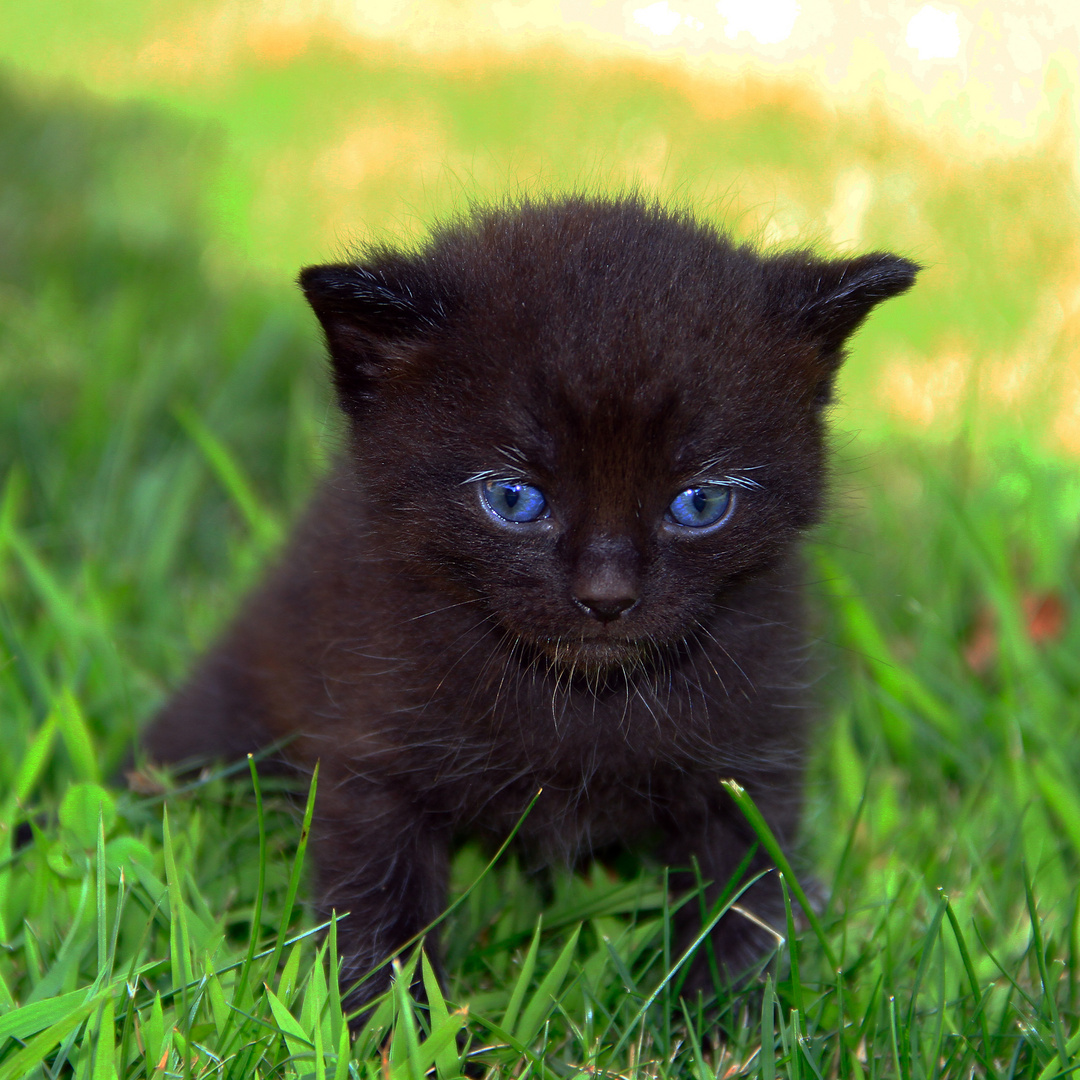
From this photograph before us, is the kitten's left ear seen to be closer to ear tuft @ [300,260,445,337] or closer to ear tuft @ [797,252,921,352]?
ear tuft @ [797,252,921,352]

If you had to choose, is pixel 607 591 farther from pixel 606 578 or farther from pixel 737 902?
pixel 737 902

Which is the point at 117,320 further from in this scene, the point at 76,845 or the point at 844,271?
the point at 844,271

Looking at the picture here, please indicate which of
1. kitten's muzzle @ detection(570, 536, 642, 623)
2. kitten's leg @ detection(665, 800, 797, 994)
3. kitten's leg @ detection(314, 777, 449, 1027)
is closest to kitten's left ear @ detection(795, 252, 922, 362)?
kitten's muzzle @ detection(570, 536, 642, 623)

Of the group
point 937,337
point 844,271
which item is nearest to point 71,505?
point 844,271

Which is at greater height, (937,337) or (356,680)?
(356,680)

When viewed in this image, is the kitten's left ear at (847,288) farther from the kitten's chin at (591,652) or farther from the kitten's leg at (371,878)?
the kitten's leg at (371,878)

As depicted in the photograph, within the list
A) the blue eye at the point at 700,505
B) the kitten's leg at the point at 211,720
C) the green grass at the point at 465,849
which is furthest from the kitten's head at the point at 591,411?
the kitten's leg at the point at 211,720

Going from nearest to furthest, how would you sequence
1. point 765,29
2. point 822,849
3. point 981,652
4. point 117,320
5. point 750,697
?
point 750,697, point 822,849, point 981,652, point 117,320, point 765,29
